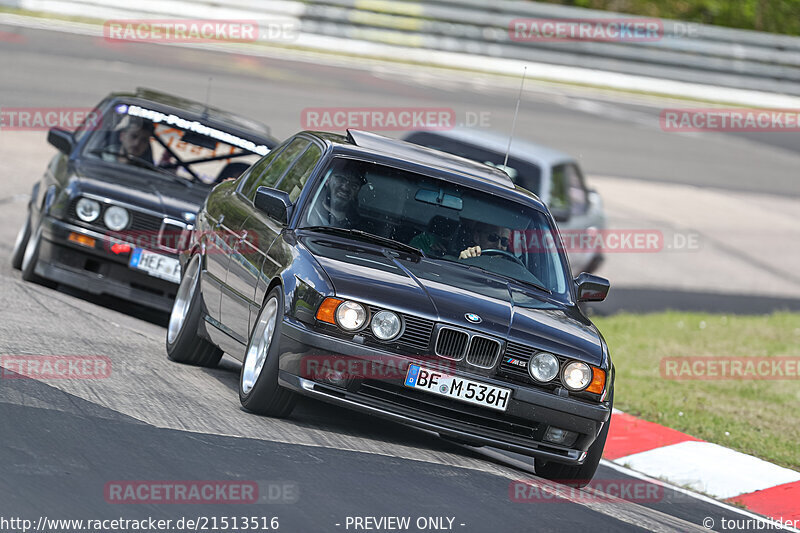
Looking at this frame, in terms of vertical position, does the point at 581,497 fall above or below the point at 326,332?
below

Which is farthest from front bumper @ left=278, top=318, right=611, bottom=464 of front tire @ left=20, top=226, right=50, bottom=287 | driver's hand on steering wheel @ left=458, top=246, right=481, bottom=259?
front tire @ left=20, top=226, right=50, bottom=287

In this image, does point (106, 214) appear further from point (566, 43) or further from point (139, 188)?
point (566, 43)

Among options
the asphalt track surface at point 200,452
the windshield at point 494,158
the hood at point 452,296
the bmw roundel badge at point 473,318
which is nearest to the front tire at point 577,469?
the asphalt track surface at point 200,452

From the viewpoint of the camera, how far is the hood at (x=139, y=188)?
10.3 meters

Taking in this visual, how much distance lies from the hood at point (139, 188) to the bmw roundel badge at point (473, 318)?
13.1ft

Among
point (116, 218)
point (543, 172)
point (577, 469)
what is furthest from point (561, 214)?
point (577, 469)

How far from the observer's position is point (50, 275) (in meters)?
10.3

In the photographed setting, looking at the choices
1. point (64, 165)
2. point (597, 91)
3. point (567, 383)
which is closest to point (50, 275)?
point (64, 165)

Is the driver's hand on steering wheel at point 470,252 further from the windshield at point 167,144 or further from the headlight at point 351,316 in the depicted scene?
the windshield at point 167,144

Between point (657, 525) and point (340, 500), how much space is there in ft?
5.58

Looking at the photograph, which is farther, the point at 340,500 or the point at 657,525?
the point at 657,525

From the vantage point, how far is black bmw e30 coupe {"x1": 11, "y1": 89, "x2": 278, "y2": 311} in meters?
10.2

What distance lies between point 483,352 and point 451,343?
0.55ft

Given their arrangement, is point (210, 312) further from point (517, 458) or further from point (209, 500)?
point (209, 500)
